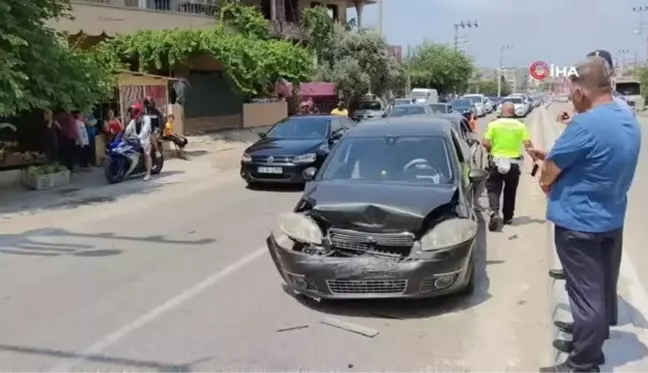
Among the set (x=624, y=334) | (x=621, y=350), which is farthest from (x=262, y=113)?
(x=621, y=350)

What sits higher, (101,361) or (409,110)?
(409,110)

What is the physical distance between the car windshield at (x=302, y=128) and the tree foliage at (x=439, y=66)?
59261 millimetres

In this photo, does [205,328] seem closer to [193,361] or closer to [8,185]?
[193,361]

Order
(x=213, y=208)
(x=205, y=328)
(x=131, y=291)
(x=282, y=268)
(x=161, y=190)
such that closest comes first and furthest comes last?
(x=205, y=328), (x=282, y=268), (x=131, y=291), (x=213, y=208), (x=161, y=190)

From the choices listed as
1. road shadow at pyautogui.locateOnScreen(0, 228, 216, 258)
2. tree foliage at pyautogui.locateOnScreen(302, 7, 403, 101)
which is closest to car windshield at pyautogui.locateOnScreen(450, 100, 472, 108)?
tree foliage at pyautogui.locateOnScreen(302, 7, 403, 101)

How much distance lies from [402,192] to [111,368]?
2.86 m

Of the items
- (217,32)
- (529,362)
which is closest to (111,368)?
(529,362)

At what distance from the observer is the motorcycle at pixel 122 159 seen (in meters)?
15.1

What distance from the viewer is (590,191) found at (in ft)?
12.8

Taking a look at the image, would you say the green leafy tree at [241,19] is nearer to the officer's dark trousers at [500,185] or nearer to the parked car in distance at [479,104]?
the parked car in distance at [479,104]

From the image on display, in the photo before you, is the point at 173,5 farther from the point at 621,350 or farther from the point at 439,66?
the point at 439,66

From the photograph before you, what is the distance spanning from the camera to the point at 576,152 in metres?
3.82

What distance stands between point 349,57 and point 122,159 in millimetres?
27187

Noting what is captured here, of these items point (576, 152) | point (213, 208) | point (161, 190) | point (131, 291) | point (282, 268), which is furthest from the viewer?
point (161, 190)
